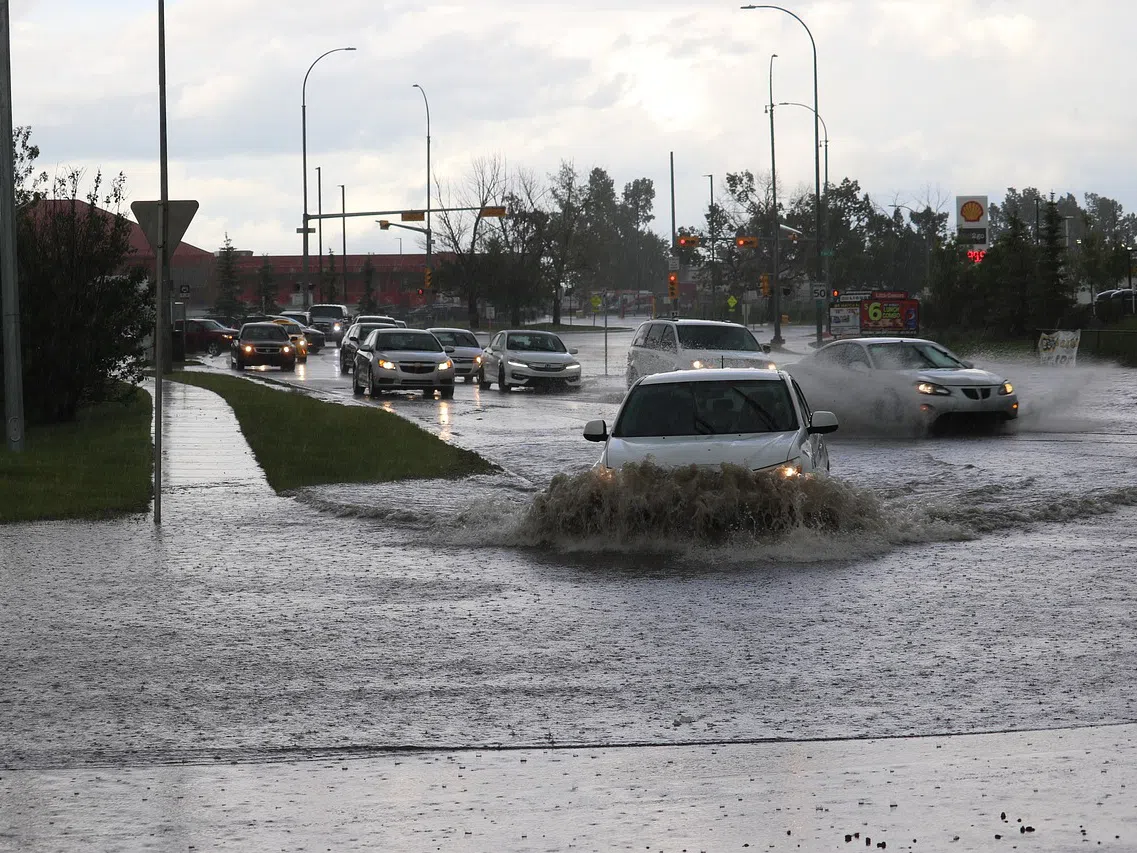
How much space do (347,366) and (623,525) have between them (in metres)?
39.0

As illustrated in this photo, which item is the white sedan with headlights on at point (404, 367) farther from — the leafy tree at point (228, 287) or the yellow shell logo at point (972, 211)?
the leafy tree at point (228, 287)

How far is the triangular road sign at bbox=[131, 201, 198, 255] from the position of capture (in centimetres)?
1550

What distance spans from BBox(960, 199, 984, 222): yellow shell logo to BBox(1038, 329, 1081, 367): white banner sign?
96.8 feet

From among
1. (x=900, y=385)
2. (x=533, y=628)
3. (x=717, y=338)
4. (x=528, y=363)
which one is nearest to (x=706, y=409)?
(x=533, y=628)

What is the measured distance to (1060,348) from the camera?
148ft

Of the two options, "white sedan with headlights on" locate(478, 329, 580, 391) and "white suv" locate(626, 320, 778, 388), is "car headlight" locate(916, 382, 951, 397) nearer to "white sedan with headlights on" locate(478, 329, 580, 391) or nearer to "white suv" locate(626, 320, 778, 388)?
"white suv" locate(626, 320, 778, 388)

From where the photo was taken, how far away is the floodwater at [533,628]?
720 centimetres

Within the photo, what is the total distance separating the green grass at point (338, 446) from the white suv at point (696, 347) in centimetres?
596

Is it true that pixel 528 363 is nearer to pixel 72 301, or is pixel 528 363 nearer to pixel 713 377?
pixel 72 301

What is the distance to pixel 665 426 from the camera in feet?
45.4

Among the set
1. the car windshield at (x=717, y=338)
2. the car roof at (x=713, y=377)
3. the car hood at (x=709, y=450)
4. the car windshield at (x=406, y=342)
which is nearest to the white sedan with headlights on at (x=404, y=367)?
the car windshield at (x=406, y=342)

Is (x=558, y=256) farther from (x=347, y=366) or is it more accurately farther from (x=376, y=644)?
(x=376, y=644)

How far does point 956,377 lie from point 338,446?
9.11 m

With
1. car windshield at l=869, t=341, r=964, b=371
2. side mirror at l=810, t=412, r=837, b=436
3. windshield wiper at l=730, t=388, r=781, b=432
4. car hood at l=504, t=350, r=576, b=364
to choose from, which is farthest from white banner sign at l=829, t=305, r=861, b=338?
side mirror at l=810, t=412, r=837, b=436
